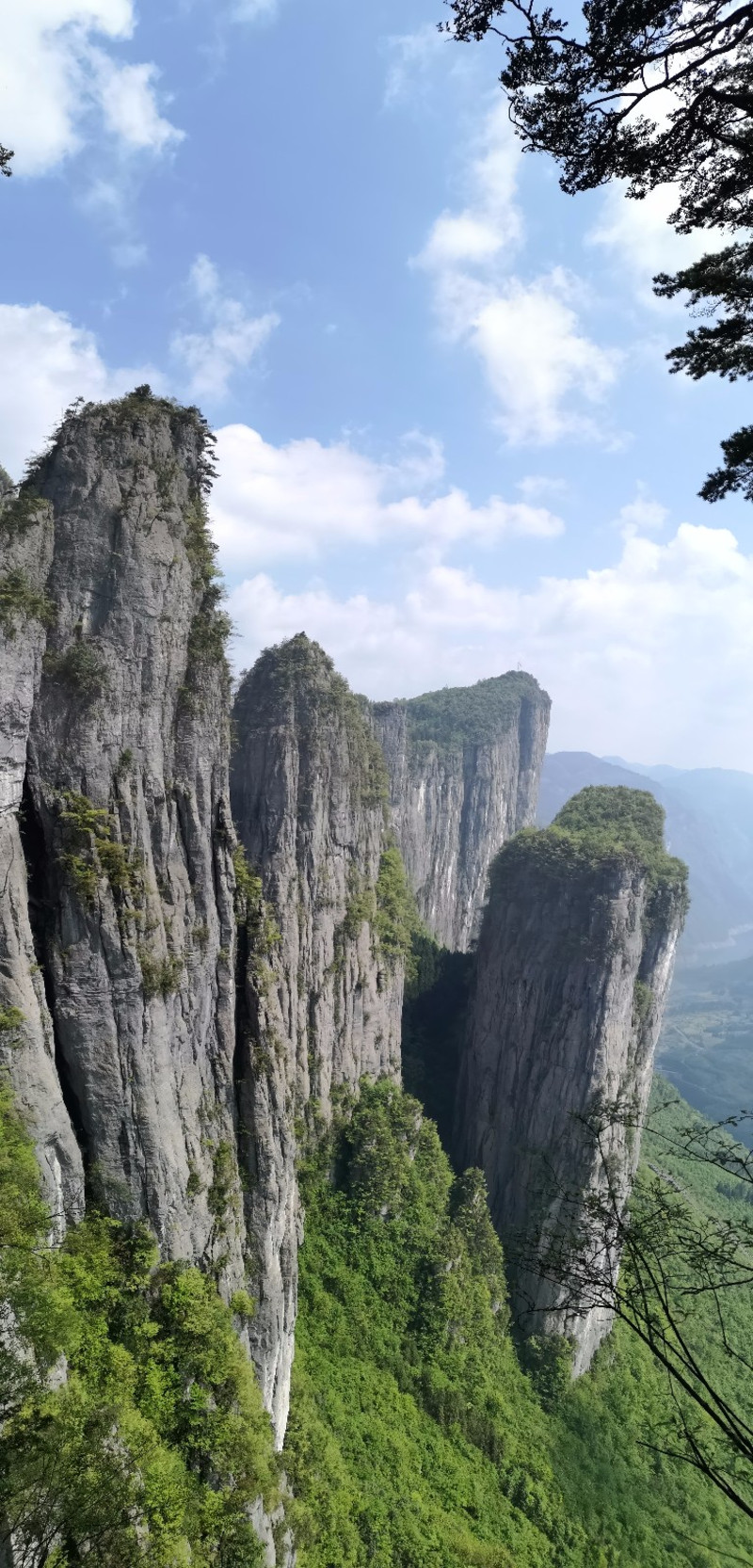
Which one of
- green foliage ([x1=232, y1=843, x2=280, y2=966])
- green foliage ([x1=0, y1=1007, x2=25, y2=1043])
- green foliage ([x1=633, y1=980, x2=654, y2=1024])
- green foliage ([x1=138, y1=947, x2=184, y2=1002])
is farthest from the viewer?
green foliage ([x1=633, y1=980, x2=654, y2=1024])

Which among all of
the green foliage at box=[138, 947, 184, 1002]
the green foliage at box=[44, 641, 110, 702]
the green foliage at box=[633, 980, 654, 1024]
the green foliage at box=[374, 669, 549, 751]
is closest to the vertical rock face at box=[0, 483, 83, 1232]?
the green foliage at box=[44, 641, 110, 702]

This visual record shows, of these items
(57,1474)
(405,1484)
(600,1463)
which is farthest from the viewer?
(600,1463)

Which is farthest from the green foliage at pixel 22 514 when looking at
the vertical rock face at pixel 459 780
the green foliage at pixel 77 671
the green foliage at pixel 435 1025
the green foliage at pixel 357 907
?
the vertical rock face at pixel 459 780

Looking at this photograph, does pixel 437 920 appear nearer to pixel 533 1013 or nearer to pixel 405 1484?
pixel 533 1013

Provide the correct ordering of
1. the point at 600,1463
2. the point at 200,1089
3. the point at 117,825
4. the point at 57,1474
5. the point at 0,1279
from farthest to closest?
the point at 600,1463 < the point at 200,1089 < the point at 117,825 < the point at 0,1279 < the point at 57,1474

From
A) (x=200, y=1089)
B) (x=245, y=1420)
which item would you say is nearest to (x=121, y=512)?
(x=200, y=1089)

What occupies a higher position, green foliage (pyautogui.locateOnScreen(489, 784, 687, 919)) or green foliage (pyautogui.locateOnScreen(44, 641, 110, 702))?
green foliage (pyautogui.locateOnScreen(44, 641, 110, 702))

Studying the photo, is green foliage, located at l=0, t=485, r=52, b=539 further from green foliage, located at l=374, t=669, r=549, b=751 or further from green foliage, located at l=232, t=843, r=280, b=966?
green foliage, located at l=374, t=669, r=549, b=751
